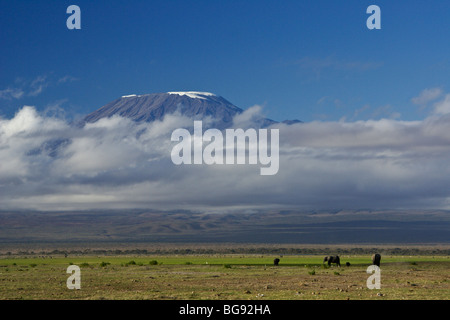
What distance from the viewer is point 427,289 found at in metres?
36.9

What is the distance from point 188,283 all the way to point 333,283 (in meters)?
9.51
